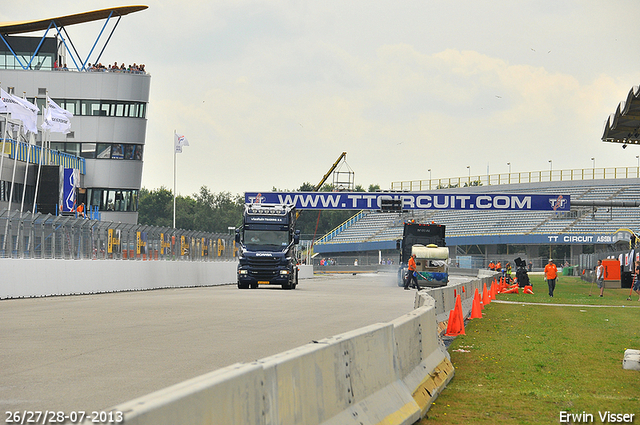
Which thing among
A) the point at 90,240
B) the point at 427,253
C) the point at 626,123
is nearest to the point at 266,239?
the point at 90,240

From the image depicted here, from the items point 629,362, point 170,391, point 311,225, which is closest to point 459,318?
point 629,362

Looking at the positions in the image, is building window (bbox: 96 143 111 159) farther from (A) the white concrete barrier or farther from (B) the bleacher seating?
(A) the white concrete barrier

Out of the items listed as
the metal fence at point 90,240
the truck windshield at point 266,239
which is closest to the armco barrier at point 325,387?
the metal fence at point 90,240

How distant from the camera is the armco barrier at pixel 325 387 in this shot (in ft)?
12.1

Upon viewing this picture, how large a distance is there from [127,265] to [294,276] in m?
8.51

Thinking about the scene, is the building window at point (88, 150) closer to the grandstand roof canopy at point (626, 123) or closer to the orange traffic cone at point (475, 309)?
the grandstand roof canopy at point (626, 123)

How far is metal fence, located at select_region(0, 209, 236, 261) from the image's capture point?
25.2 m

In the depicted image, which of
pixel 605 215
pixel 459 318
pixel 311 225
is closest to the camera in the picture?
pixel 459 318

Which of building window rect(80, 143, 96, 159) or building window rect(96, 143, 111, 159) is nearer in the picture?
building window rect(80, 143, 96, 159)

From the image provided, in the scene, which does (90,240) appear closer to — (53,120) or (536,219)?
(53,120)

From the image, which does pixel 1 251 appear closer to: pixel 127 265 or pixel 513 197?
pixel 127 265

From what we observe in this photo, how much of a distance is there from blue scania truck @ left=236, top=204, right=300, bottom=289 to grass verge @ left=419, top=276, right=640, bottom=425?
16551mm

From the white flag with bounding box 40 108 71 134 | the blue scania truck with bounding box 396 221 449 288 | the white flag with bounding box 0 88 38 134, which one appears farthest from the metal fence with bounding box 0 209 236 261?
the white flag with bounding box 40 108 71 134

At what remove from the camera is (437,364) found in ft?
32.8
